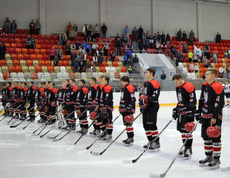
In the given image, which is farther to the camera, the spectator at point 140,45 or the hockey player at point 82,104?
the spectator at point 140,45

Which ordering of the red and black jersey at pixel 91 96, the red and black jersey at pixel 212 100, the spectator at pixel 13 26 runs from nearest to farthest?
the red and black jersey at pixel 212 100 < the red and black jersey at pixel 91 96 < the spectator at pixel 13 26

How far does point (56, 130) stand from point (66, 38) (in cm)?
1284

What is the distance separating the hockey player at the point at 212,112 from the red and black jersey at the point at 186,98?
44 centimetres

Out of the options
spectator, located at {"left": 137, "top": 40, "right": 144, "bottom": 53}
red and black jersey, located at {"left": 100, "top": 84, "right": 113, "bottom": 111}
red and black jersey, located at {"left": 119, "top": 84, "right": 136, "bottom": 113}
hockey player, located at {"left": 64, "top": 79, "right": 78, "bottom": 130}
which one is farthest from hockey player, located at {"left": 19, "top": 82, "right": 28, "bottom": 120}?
spectator, located at {"left": 137, "top": 40, "right": 144, "bottom": 53}

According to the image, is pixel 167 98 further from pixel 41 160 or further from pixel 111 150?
pixel 41 160

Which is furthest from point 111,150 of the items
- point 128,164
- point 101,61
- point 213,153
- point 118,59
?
point 118,59

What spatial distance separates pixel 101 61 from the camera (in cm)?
2034

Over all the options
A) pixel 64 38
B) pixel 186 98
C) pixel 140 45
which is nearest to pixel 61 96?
pixel 186 98

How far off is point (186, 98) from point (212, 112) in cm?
Answer: 83

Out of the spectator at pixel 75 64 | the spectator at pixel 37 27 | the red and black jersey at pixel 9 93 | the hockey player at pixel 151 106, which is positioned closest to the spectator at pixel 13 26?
the spectator at pixel 37 27

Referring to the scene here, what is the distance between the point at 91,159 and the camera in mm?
5828

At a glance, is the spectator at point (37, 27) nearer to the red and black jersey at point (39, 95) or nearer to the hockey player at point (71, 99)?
the red and black jersey at point (39, 95)

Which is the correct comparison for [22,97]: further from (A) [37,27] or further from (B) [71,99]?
(A) [37,27]

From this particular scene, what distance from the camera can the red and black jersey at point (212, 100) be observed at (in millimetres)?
4812
